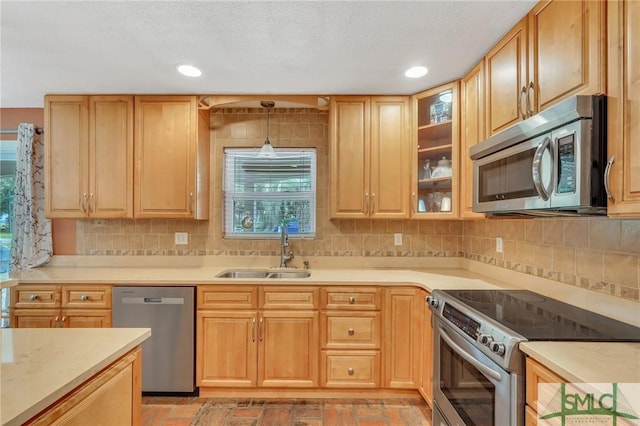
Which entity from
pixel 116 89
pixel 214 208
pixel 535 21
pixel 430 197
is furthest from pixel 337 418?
pixel 116 89

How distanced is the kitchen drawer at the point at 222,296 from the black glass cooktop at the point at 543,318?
138cm

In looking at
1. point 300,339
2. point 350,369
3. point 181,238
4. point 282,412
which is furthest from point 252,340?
point 181,238

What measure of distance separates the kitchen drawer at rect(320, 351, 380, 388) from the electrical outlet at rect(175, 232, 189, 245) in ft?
5.24

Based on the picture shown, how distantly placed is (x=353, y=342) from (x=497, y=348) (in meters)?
1.29

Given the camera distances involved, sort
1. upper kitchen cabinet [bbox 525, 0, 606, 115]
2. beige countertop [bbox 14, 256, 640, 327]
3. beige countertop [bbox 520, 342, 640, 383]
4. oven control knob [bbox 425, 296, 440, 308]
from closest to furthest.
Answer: beige countertop [bbox 520, 342, 640, 383] → upper kitchen cabinet [bbox 525, 0, 606, 115] → beige countertop [bbox 14, 256, 640, 327] → oven control knob [bbox 425, 296, 440, 308]

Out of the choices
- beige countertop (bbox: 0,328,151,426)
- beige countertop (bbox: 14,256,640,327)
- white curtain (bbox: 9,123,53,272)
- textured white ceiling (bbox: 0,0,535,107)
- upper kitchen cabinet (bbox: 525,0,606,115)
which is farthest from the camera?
white curtain (bbox: 9,123,53,272)

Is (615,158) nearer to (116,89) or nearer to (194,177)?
(194,177)

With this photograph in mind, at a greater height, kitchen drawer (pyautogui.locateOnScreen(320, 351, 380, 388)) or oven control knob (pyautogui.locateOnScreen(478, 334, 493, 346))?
oven control knob (pyautogui.locateOnScreen(478, 334, 493, 346))

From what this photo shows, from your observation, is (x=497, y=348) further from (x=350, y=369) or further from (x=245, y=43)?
(x=245, y=43)

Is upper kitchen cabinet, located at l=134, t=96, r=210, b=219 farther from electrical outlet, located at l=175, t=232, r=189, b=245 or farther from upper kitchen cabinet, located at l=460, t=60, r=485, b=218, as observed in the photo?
upper kitchen cabinet, located at l=460, t=60, r=485, b=218

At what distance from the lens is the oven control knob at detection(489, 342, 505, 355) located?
3.99 feet

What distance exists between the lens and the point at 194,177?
266 centimetres

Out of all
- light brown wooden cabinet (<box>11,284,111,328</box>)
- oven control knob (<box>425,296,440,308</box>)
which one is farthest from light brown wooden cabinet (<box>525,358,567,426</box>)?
light brown wooden cabinet (<box>11,284,111,328</box>)

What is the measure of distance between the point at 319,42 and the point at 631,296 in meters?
1.96
